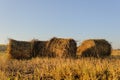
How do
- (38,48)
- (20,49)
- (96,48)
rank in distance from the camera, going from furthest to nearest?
(96,48)
(38,48)
(20,49)

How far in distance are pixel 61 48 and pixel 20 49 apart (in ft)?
6.79

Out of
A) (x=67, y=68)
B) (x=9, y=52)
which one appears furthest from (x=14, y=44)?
(x=67, y=68)

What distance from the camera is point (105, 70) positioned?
884 cm

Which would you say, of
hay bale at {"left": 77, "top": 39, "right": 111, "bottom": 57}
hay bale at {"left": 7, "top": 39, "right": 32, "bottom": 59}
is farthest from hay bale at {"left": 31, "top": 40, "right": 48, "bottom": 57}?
hay bale at {"left": 77, "top": 39, "right": 111, "bottom": 57}

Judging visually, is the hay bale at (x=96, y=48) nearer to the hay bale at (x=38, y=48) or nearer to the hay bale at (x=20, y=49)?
the hay bale at (x=38, y=48)

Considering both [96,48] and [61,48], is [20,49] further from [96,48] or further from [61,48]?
[96,48]

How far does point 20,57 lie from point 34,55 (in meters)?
0.70

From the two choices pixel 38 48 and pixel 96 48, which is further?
pixel 96 48

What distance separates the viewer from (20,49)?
17.0 meters

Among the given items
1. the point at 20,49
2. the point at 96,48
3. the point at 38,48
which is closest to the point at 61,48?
the point at 38,48

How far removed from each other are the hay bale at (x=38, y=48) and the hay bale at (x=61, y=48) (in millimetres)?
271

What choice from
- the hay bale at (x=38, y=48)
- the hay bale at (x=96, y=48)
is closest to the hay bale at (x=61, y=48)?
the hay bale at (x=38, y=48)

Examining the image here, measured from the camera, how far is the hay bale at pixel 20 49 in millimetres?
16922

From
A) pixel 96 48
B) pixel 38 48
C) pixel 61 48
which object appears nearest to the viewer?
pixel 61 48
